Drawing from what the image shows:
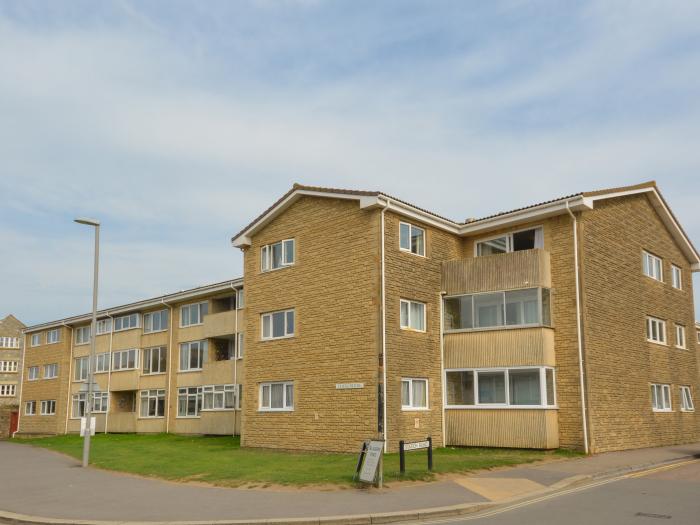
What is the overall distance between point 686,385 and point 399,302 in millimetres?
13349

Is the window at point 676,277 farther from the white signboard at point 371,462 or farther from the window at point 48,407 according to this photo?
the window at point 48,407

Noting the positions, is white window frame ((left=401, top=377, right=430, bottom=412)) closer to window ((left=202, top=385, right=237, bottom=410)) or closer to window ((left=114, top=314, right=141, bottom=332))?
window ((left=202, top=385, right=237, bottom=410))

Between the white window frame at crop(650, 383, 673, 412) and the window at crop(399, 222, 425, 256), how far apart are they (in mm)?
9782

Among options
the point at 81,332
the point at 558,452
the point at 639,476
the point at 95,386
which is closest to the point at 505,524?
the point at 639,476

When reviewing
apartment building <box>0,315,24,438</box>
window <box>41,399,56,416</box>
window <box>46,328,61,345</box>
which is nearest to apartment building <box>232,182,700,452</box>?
window <box>41,399,56,416</box>

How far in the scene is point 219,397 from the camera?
3412cm

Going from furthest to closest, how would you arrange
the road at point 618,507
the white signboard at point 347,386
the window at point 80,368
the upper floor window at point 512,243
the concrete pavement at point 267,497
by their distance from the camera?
the window at point 80,368
the upper floor window at point 512,243
the white signboard at point 347,386
the concrete pavement at point 267,497
the road at point 618,507

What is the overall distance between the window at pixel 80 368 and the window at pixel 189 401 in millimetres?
11453

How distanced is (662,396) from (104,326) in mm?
33132

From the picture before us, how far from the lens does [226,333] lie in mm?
34812

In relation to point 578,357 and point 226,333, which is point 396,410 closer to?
point 578,357

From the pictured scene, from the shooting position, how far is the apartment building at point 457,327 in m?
22.0

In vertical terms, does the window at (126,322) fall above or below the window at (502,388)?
above

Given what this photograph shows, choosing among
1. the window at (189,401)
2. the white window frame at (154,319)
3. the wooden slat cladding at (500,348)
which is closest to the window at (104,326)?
the white window frame at (154,319)
